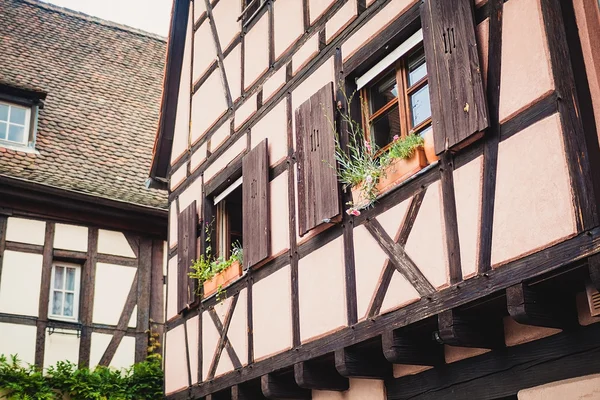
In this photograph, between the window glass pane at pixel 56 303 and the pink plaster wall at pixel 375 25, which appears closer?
the pink plaster wall at pixel 375 25

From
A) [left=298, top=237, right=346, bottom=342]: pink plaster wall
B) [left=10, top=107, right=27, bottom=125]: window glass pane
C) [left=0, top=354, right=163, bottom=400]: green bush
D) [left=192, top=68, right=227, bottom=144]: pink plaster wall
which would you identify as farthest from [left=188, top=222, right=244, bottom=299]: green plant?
[left=10, top=107, right=27, bottom=125]: window glass pane

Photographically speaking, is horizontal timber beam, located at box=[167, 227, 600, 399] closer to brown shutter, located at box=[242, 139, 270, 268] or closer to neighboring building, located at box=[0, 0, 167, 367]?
brown shutter, located at box=[242, 139, 270, 268]

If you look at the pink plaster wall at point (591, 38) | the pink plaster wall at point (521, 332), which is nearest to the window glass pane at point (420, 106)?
the pink plaster wall at point (591, 38)

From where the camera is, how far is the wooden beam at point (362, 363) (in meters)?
6.84

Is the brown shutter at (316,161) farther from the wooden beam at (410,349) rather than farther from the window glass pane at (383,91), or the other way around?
the wooden beam at (410,349)

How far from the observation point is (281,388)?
7.95 m

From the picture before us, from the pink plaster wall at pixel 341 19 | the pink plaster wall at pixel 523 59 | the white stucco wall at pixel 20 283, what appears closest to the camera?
the pink plaster wall at pixel 523 59

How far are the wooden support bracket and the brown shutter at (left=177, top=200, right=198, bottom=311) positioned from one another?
5.00m

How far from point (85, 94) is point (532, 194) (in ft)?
37.1

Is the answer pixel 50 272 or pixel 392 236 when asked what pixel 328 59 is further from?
pixel 50 272

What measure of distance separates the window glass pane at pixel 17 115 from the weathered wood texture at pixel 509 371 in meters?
→ 8.43

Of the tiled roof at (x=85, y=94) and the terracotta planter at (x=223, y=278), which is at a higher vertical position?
the tiled roof at (x=85, y=94)

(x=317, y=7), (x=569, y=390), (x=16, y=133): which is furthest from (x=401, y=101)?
(x=16, y=133)

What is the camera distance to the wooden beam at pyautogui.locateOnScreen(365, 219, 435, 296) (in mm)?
6133
